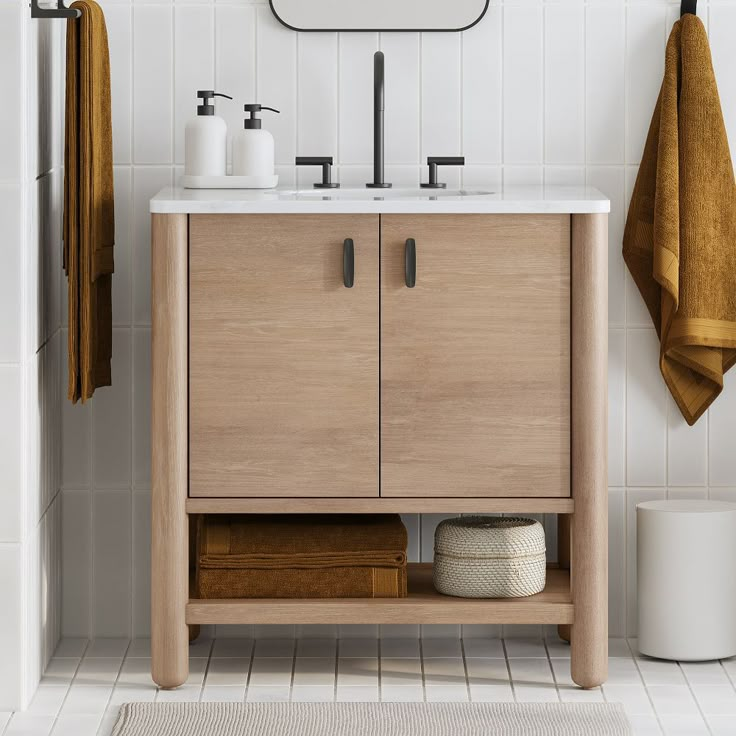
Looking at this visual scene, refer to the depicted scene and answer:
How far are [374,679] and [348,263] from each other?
32.2 inches

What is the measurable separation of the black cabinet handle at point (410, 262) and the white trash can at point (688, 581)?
2.32 ft

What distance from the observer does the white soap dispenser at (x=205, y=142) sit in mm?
2541

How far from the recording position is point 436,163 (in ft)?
8.52

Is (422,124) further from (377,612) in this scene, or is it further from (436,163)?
(377,612)

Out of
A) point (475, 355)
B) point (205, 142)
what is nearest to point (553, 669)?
point (475, 355)

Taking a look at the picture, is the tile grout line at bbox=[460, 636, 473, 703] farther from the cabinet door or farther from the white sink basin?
the white sink basin

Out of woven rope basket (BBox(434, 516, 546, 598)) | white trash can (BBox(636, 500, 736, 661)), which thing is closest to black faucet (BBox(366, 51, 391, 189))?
woven rope basket (BBox(434, 516, 546, 598))

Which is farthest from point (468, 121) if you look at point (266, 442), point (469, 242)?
point (266, 442)

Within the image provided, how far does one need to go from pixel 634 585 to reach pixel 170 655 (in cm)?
103

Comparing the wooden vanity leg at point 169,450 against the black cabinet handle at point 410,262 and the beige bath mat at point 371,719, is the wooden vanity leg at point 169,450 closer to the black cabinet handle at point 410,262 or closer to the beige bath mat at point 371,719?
the beige bath mat at point 371,719

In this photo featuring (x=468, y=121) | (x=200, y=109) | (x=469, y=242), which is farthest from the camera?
(x=468, y=121)

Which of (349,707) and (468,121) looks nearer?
(349,707)

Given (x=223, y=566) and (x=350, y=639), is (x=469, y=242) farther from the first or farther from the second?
(x=350, y=639)

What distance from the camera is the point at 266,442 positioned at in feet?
7.69
